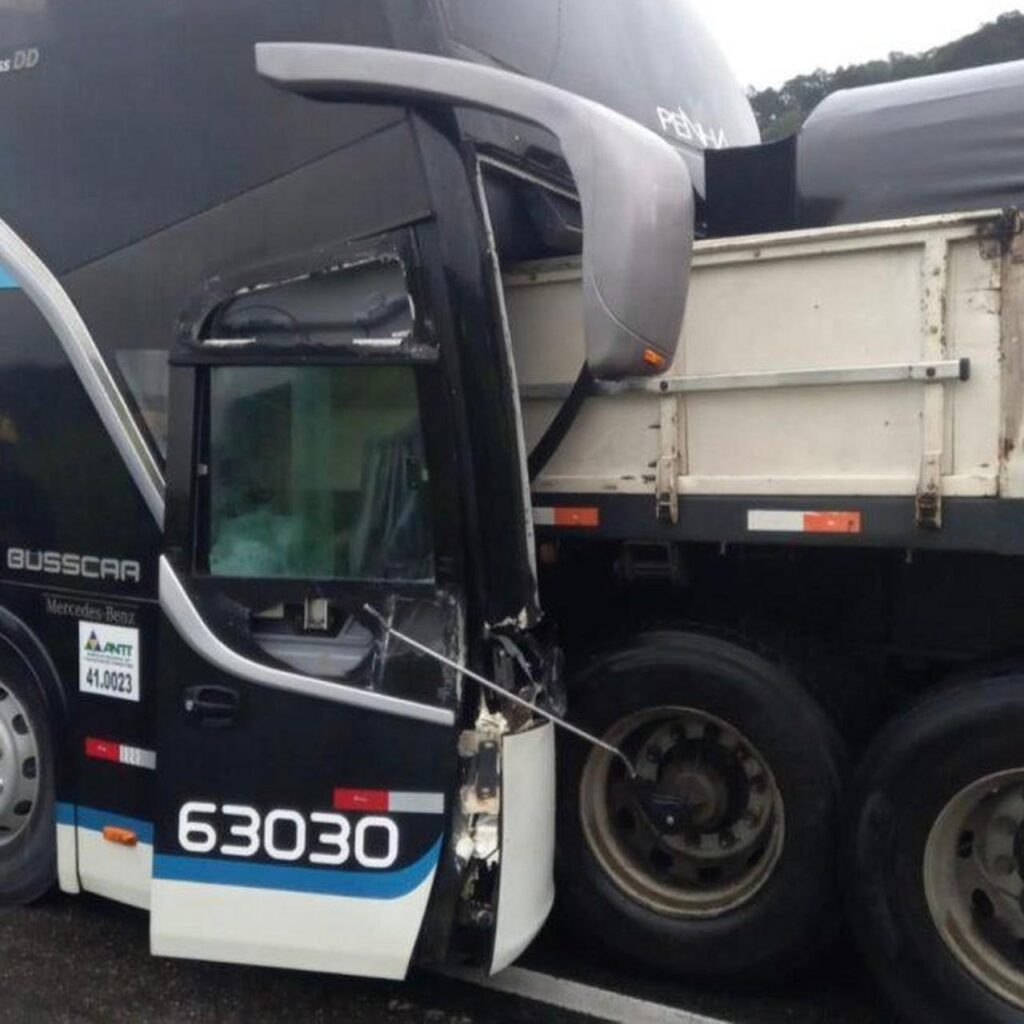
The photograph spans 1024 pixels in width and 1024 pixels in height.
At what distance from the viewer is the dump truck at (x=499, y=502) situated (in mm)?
3707

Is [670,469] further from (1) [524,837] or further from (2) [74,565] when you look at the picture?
(2) [74,565]

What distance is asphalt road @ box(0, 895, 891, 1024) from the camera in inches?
163

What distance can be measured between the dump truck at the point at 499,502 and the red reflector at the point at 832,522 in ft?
0.04

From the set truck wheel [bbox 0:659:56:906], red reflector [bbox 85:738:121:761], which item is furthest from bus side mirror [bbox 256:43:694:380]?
truck wheel [bbox 0:659:56:906]

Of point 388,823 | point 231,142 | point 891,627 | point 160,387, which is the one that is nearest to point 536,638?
point 388,823

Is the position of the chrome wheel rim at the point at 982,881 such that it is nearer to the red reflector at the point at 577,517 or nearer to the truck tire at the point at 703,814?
the truck tire at the point at 703,814

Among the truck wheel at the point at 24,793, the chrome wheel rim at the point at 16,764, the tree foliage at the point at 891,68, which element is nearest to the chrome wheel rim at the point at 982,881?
the truck wheel at the point at 24,793

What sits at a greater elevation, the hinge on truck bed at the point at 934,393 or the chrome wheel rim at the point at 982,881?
the hinge on truck bed at the point at 934,393

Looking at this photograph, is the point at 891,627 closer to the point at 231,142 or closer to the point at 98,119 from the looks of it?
the point at 231,142

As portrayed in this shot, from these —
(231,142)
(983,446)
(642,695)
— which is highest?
(231,142)

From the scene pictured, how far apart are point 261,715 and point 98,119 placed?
1910 mm

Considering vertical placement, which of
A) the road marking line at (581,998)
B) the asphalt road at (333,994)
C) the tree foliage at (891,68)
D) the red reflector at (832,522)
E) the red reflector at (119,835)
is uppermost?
the tree foliage at (891,68)

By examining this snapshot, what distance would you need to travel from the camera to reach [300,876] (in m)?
3.91

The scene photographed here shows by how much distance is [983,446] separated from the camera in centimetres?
359
